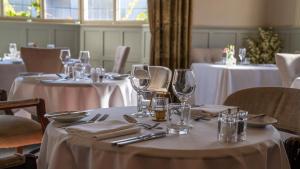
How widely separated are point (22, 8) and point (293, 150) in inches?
221

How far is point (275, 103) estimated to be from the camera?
228 cm

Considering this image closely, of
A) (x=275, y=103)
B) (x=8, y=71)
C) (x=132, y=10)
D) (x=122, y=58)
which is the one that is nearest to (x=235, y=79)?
(x=122, y=58)

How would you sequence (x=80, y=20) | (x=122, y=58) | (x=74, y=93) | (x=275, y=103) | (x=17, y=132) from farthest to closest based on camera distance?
(x=80, y=20)
(x=122, y=58)
(x=74, y=93)
(x=17, y=132)
(x=275, y=103)

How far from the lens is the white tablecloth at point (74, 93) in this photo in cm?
322

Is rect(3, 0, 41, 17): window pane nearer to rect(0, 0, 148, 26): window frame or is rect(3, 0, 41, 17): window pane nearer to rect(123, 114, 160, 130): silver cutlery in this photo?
rect(0, 0, 148, 26): window frame

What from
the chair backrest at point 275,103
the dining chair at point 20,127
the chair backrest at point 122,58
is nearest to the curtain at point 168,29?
the chair backrest at point 122,58

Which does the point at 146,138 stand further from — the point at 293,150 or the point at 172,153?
the point at 293,150

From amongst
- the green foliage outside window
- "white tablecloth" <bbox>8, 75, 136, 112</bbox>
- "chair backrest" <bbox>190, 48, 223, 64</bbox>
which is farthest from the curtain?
"white tablecloth" <bbox>8, 75, 136, 112</bbox>

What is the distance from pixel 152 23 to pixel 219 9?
1.15 m

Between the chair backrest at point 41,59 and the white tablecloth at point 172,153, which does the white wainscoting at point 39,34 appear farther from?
the white tablecloth at point 172,153

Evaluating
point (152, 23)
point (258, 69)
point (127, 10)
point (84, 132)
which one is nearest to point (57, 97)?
point (84, 132)

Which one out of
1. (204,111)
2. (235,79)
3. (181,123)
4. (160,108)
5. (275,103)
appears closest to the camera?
(181,123)

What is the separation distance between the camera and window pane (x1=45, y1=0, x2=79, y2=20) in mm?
6820

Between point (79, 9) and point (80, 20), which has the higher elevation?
point (79, 9)
